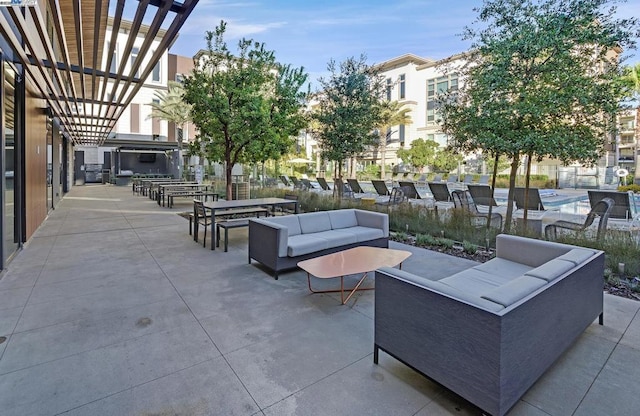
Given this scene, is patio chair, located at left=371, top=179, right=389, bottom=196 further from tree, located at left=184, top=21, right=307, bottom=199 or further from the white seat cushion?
the white seat cushion

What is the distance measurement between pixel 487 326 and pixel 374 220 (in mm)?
3651

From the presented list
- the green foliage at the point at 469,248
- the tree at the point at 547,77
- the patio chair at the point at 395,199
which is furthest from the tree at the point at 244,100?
the green foliage at the point at 469,248

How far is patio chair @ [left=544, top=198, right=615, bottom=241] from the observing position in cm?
505

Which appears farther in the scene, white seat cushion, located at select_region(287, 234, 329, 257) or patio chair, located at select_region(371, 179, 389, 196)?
patio chair, located at select_region(371, 179, 389, 196)

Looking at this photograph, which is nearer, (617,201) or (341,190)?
(617,201)

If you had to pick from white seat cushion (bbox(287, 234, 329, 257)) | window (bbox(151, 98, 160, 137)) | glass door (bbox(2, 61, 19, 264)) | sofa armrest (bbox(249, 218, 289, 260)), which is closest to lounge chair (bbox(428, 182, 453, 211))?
white seat cushion (bbox(287, 234, 329, 257))

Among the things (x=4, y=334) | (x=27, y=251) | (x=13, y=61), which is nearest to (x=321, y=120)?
(x=13, y=61)

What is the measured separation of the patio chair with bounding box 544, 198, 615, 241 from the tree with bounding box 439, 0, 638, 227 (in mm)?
728

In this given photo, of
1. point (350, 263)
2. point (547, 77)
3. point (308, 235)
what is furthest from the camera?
point (547, 77)

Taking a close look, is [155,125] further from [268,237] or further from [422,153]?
[268,237]

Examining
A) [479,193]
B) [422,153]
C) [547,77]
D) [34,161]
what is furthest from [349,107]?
[422,153]

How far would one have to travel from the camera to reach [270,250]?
4359 mm

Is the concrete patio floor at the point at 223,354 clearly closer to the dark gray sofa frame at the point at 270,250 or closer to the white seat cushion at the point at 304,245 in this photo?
the dark gray sofa frame at the point at 270,250

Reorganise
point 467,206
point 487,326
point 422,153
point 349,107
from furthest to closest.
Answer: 1. point 422,153
2. point 349,107
3. point 467,206
4. point 487,326
